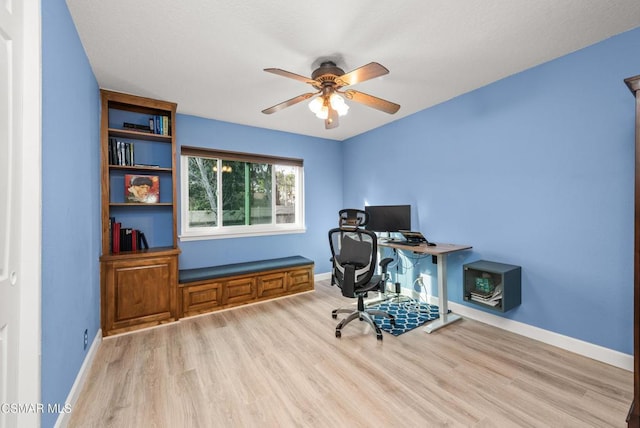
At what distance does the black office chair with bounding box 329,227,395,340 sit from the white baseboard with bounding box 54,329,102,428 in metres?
1.99

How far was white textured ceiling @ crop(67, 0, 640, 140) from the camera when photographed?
1.73 metres

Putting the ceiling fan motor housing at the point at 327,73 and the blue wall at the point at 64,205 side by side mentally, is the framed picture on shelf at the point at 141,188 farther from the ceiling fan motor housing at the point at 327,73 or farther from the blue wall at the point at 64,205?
the ceiling fan motor housing at the point at 327,73

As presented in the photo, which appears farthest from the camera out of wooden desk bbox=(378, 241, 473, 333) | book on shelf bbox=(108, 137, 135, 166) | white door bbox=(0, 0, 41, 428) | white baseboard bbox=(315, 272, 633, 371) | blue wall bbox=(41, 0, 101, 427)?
book on shelf bbox=(108, 137, 135, 166)

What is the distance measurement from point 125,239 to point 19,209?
215 cm

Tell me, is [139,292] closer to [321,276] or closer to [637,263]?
[321,276]

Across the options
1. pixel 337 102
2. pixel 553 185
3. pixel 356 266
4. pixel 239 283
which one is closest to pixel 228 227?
pixel 239 283

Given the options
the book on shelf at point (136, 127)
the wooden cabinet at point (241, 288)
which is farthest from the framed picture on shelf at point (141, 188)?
Answer: the wooden cabinet at point (241, 288)

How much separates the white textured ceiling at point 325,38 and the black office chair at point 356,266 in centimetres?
164

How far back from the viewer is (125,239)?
2979 millimetres

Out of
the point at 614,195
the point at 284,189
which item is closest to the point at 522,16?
the point at 614,195

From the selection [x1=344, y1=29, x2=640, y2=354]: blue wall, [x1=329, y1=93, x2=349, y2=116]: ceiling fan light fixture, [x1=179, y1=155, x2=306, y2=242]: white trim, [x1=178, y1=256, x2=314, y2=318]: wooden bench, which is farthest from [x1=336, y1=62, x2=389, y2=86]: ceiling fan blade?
[x1=178, y1=256, x2=314, y2=318]: wooden bench

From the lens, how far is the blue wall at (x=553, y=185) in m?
2.05

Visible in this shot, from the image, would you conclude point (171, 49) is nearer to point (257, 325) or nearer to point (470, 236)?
point (257, 325)

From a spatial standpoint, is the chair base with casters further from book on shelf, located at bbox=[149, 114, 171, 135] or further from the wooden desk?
book on shelf, located at bbox=[149, 114, 171, 135]
